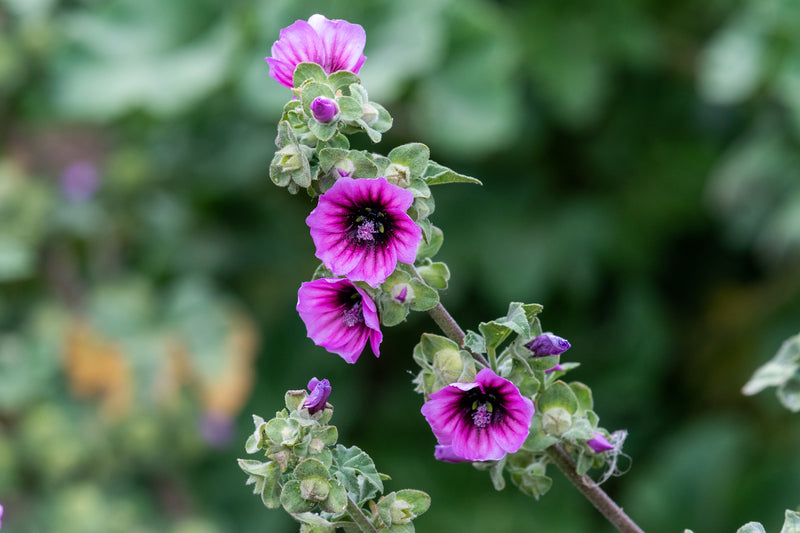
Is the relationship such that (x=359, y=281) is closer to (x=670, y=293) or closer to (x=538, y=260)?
(x=538, y=260)

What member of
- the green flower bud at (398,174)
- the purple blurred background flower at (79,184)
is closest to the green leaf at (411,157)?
the green flower bud at (398,174)

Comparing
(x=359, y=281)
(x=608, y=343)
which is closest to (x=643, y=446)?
(x=608, y=343)

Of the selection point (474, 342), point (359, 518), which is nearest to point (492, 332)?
point (474, 342)

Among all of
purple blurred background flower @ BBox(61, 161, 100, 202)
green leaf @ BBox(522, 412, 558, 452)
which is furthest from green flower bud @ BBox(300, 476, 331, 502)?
purple blurred background flower @ BBox(61, 161, 100, 202)

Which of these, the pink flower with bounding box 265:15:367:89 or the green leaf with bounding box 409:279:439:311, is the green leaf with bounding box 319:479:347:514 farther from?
the pink flower with bounding box 265:15:367:89

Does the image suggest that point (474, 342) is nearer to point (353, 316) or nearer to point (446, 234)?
point (353, 316)

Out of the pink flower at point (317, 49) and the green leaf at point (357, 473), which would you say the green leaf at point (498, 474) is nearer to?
the green leaf at point (357, 473)

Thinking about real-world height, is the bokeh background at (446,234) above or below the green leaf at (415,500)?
above
